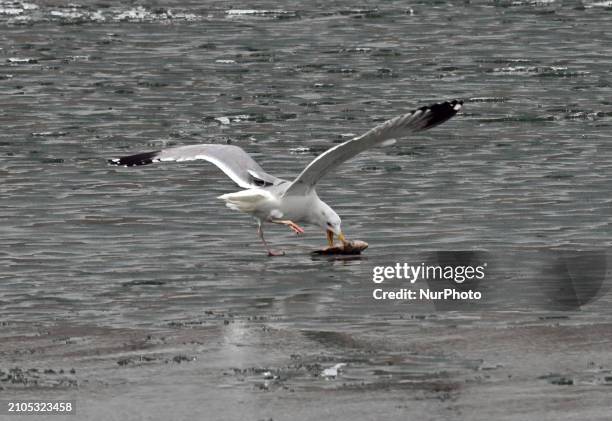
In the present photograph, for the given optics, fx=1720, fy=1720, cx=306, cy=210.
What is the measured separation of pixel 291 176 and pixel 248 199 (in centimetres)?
492

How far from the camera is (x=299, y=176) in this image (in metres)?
Answer: 14.4

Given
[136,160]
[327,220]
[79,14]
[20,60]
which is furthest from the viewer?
[79,14]

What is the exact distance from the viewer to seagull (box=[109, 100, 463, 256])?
535 inches

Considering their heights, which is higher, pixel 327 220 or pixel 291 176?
pixel 327 220

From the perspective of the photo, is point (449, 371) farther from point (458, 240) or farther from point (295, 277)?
point (458, 240)

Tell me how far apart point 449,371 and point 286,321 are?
203cm

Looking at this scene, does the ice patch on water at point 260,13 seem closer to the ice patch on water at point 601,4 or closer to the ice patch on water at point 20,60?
the ice patch on water at point 601,4

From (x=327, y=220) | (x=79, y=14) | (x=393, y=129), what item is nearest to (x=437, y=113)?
(x=393, y=129)

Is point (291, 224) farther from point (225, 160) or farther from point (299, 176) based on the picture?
point (225, 160)

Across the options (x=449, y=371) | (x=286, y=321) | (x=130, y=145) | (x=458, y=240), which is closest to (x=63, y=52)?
(x=130, y=145)

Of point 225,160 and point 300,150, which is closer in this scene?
point 225,160

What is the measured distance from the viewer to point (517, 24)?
33406mm

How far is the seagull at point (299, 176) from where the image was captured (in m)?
13.6

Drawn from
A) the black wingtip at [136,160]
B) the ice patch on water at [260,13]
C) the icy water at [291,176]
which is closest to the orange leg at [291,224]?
the icy water at [291,176]
